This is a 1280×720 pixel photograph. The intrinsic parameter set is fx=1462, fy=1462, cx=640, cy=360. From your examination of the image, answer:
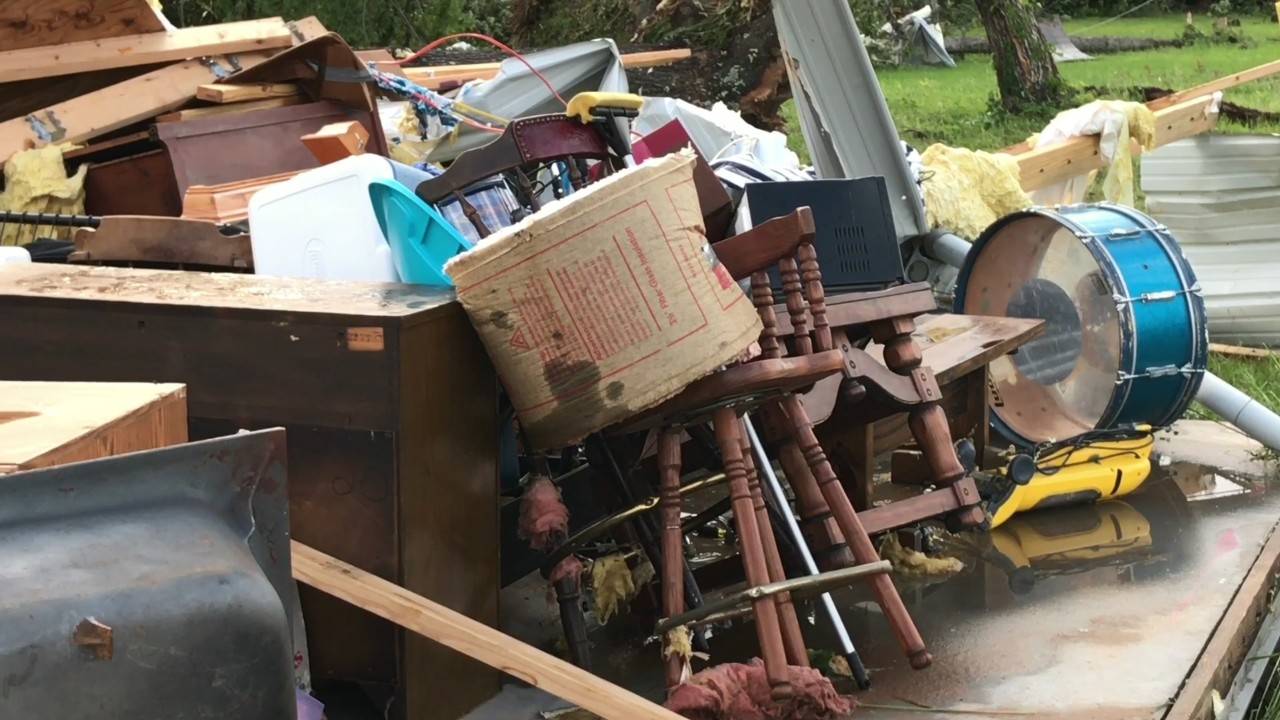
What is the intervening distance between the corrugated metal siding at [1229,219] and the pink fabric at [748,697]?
6.14 m

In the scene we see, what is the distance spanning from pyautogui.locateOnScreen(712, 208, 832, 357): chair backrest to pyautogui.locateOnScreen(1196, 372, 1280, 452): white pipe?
2.90 metres

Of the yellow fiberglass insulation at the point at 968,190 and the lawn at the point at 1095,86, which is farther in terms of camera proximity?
the lawn at the point at 1095,86

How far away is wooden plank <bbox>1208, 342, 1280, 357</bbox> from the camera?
8.14 meters

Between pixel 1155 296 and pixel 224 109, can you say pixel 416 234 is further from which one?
pixel 1155 296

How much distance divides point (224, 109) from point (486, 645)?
3.27 m

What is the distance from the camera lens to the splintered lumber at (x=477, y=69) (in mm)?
7574

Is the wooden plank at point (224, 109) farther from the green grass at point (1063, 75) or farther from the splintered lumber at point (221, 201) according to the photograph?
the green grass at point (1063, 75)

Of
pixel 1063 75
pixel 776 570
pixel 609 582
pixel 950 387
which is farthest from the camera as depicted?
pixel 1063 75

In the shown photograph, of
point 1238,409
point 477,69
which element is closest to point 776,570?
point 1238,409

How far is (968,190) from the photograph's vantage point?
287 inches

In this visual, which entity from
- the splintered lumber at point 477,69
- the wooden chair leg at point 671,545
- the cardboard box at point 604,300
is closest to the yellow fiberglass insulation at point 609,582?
the wooden chair leg at point 671,545

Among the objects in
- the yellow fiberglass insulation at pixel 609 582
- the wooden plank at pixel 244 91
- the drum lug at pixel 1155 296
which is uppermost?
the wooden plank at pixel 244 91

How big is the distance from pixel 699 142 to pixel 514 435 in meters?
2.52

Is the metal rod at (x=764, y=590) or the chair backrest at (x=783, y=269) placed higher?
the chair backrest at (x=783, y=269)
